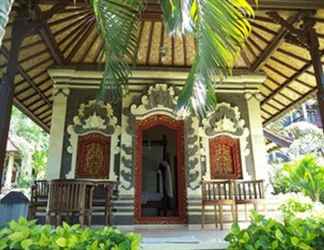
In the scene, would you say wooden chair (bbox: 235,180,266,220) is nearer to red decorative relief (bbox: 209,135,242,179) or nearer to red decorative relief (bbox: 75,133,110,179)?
red decorative relief (bbox: 209,135,242,179)

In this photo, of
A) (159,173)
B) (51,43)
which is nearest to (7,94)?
(51,43)

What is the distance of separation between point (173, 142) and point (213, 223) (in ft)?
10.9

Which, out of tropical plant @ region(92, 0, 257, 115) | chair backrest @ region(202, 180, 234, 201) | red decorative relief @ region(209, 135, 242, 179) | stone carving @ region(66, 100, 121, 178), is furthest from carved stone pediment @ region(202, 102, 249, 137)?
tropical plant @ region(92, 0, 257, 115)

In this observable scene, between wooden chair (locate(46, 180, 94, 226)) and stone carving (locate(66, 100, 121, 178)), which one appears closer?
wooden chair (locate(46, 180, 94, 226))

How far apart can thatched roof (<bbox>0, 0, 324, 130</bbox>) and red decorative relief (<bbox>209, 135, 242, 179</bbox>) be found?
5.91ft

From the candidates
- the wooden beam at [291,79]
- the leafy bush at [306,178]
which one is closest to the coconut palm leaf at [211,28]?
the wooden beam at [291,79]

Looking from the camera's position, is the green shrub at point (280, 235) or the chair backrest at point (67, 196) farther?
the chair backrest at point (67, 196)

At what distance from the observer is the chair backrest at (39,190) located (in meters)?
5.67

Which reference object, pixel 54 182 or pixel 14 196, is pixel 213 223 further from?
pixel 14 196

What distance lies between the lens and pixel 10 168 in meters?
17.1

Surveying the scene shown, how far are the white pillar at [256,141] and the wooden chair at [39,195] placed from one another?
13.6 ft

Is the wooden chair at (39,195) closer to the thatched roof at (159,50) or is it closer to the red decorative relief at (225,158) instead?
the thatched roof at (159,50)

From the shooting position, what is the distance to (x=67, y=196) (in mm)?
4422

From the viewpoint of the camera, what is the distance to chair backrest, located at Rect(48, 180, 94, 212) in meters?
4.36
